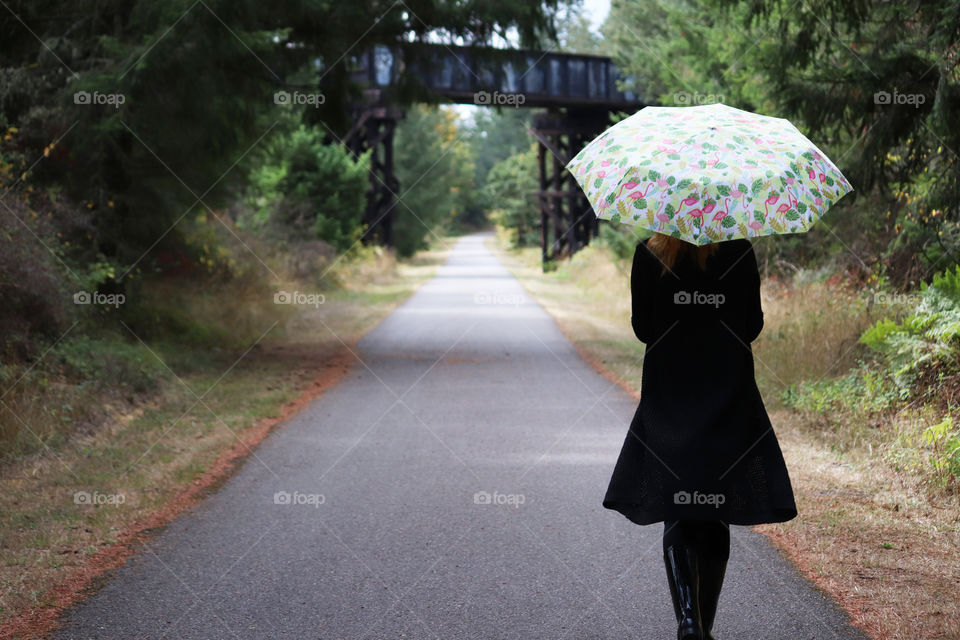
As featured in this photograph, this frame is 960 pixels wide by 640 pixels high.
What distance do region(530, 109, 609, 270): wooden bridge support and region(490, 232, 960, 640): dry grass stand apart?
23565 mm

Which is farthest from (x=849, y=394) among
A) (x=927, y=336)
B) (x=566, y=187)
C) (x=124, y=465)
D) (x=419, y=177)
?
(x=419, y=177)

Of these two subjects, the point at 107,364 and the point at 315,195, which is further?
the point at 315,195

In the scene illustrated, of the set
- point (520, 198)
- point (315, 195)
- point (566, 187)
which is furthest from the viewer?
point (520, 198)

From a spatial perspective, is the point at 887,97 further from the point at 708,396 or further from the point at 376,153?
the point at 376,153

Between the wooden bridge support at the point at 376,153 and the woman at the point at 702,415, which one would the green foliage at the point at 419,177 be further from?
the woman at the point at 702,415

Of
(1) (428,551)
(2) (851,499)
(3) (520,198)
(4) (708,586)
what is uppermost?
(4) (708,586)

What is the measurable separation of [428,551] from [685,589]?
2.31m

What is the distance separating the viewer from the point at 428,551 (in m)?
5.54

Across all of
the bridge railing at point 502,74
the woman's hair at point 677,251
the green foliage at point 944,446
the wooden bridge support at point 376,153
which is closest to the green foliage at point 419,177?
the wooden bridge support at point 376,153

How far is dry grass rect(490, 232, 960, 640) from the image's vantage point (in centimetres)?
460

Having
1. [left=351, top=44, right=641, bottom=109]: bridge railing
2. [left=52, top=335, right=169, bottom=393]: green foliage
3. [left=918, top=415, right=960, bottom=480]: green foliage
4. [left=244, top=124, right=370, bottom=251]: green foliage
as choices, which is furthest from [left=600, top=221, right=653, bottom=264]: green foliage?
[left=918, top=415, right=960, bottom=480]: green foliage

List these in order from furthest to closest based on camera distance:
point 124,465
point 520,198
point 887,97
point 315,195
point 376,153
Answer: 1. point 520,198
2. point 376,153
3. point 315,195
4. point 887,97
5. point 124,465

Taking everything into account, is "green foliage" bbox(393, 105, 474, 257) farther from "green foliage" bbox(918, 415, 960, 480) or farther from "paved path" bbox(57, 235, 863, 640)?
"green foliage" bbox(918, 415, 960, 480)

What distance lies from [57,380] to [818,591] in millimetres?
7501
